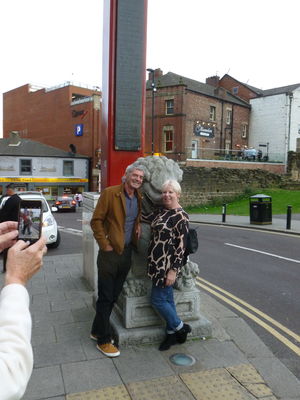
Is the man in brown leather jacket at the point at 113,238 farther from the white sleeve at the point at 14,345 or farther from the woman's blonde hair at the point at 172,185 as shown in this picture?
the white sleeve at the point at 14,345

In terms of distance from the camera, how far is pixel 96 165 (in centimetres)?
3838

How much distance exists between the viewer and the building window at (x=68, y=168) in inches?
1469

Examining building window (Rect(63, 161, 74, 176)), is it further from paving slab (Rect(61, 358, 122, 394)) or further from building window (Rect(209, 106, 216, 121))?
paving slab (Rect(61, 358, 122, 394))

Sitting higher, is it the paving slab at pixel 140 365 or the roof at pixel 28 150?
the roof at pixel 28 150

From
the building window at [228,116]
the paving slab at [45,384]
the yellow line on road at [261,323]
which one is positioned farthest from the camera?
the building window at [228,116]

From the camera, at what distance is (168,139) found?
109 ft

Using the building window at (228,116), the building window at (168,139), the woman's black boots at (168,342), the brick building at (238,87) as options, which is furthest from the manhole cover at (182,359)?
the brick building at (238,87)

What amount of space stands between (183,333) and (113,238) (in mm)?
1358

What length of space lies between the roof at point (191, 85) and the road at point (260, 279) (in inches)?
943

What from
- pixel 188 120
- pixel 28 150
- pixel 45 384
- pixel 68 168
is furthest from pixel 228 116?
pixel 45 384

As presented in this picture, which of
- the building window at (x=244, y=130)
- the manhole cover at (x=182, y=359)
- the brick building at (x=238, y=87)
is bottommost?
the manhole cover at (x=182, y=359)

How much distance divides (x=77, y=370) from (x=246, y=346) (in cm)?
199

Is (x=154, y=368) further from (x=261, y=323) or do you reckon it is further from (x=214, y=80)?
(x=214, y=80)

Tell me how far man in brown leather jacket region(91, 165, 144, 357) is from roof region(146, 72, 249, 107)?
1196 inches
